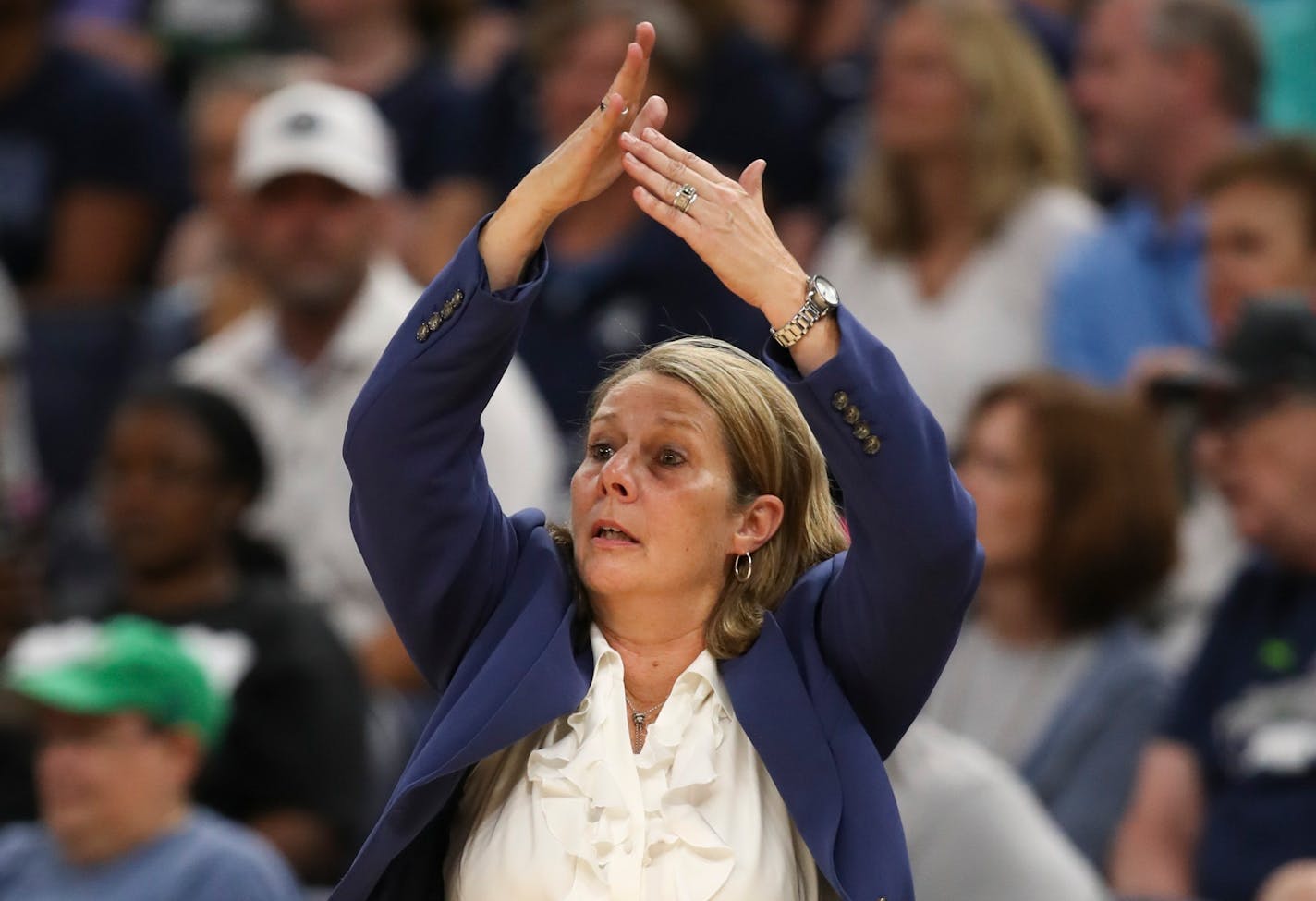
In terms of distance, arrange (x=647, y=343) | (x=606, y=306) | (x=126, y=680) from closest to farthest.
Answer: (x=126, y=680) < (x=647, y=343) < (x=606, y=306)

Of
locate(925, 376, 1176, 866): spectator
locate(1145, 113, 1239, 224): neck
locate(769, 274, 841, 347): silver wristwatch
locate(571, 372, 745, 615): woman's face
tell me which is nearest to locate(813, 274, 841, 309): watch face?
locate(769, 274, 841, 347): silver wristwatch

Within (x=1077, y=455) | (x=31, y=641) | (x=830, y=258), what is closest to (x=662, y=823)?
(x=31, y=641)

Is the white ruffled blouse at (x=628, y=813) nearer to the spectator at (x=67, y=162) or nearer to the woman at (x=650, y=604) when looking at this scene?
the woman at (x=650, y=604)

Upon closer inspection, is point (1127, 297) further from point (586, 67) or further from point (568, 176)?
point (568, 176)

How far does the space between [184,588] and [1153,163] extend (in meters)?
2.75

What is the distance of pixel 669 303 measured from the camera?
226 inches

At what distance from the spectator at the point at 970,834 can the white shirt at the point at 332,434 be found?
170 centimetres

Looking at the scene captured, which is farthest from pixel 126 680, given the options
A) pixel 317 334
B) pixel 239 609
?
pixel 317 334

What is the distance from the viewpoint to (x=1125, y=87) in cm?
597

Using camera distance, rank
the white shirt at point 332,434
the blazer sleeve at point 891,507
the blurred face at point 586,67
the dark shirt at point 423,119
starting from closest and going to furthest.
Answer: the blazer sleeve at point 891,507
the white shirt at point 332,434
the blurred face at point 586,67
the dark shirt at point 423,119

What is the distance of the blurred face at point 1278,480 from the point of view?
179 inches

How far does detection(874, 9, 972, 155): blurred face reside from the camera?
5.70 meters

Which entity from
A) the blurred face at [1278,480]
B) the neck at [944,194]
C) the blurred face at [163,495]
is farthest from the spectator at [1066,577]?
the blurred face at [163,495]

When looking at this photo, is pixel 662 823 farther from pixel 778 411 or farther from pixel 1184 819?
pixel 1184 819
